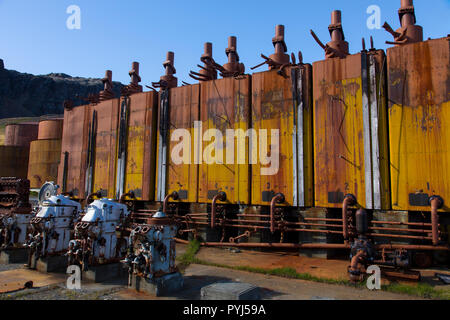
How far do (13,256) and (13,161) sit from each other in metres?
36.6

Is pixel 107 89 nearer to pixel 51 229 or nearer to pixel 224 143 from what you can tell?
pixel 224 143

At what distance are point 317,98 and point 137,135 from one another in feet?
38.0

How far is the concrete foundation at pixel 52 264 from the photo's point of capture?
11211 mm

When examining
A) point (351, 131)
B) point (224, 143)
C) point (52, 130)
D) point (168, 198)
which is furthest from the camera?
point (52, 130)

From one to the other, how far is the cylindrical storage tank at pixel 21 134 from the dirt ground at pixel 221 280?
43.5 metres

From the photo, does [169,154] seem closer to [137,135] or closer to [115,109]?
[137,135]

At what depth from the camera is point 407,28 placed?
13984mm

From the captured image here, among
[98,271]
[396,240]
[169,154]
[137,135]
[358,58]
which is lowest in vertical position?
[98,271]

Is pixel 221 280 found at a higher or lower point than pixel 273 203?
lower

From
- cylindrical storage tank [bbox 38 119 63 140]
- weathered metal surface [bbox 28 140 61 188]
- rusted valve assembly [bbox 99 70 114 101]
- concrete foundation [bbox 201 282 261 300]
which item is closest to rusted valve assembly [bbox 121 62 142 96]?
rusted valve assembly [bbox 99 70 114 101]

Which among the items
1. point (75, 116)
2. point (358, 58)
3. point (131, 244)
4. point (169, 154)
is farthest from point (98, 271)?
point (75, 116)

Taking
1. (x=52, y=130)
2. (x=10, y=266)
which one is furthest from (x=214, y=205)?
(x=52, y=130)

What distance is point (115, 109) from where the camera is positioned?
21625 millimetres

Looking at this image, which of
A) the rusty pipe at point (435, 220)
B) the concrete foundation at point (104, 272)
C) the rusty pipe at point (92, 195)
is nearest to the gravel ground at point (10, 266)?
the concrete foundation at point (104, 272)
